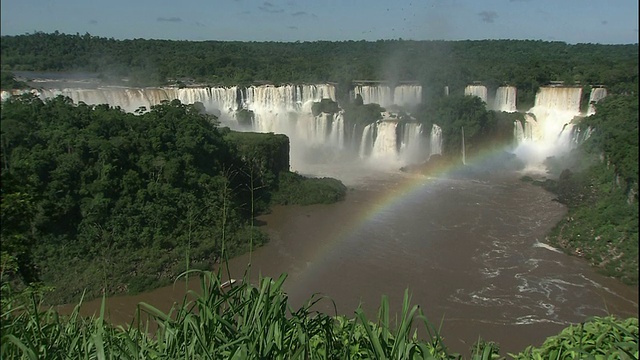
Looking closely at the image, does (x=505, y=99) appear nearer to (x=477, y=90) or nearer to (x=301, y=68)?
(x=477, y=90)

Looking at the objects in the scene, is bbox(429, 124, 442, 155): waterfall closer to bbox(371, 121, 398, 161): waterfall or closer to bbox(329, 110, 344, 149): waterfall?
bbox(371, 121, 398, 161): waterfall

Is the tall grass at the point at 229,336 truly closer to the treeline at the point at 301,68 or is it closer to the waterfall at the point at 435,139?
the treeline at the point at 301,68

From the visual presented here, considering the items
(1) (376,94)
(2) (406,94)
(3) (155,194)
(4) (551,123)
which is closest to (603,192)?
(4) (551,123)

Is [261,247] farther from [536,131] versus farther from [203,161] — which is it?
[536,131]

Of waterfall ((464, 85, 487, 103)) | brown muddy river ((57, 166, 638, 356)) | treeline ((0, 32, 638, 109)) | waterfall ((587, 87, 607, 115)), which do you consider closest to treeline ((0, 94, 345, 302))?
brown muddy river ((57, 166, 638, 356))

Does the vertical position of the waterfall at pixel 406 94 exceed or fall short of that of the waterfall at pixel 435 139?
it exceeds it

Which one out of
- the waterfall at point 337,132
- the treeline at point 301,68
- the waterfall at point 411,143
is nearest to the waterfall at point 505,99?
the treeline at point 301,68

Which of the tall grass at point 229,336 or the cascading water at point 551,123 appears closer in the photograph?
the tall grass at point 229,336
